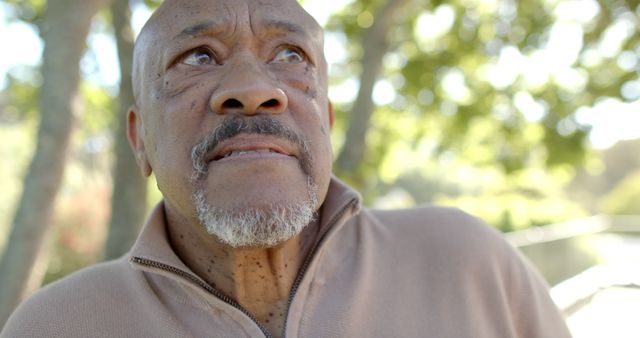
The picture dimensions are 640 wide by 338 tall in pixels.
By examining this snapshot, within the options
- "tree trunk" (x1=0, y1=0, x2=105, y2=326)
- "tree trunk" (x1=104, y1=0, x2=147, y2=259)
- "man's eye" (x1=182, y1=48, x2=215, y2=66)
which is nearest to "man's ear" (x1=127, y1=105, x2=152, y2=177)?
"man's eye" (x1=182, y1=48, x2=215, y2=66)

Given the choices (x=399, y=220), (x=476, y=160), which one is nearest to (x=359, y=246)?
(x=399, y=220)

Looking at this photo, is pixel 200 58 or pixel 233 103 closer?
pixel 233 103

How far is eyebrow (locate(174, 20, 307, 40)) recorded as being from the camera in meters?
1.76

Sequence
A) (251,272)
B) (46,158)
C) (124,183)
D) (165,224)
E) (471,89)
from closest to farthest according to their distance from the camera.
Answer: (251,272) < (165,224) < (46,158) < (124,183) < (471,89)

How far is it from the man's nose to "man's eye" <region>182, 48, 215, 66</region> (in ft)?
0.42

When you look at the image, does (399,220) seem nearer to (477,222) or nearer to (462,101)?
(477,222)

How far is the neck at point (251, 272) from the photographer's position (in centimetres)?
173

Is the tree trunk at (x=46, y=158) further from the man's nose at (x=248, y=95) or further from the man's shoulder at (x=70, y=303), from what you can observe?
the man's nose at (x=248, y=95)

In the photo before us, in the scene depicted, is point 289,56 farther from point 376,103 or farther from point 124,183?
point 376,103

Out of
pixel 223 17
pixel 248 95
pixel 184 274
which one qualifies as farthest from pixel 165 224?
pixel 223 17

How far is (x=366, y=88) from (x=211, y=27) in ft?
11.7

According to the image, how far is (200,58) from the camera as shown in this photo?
70.1 inches

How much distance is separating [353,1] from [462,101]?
2.40m

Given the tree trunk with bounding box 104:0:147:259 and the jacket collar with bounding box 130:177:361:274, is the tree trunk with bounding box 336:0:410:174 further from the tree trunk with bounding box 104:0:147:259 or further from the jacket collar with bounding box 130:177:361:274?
the jacket collar with bounding box 130:177:361:274
